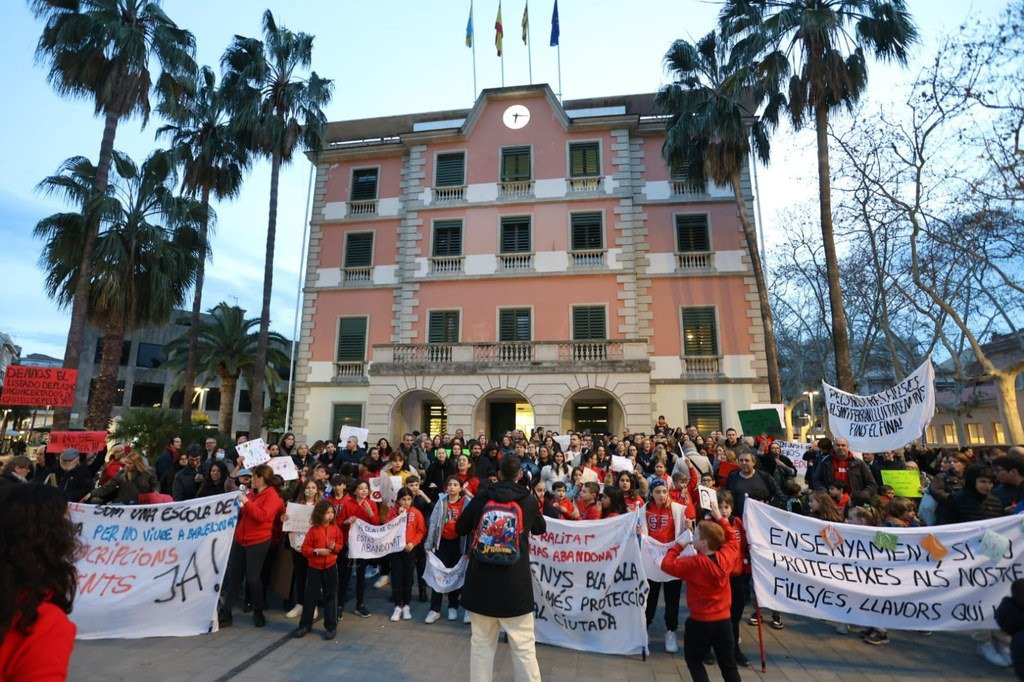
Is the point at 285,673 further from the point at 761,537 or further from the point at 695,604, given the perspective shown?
the point at 761,537

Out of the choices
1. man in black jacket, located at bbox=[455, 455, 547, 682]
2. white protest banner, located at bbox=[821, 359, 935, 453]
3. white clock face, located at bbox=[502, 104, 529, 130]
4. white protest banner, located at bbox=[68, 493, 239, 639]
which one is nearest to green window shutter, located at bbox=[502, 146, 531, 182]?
white clock face, located at bbox=[502, 104, 529, 130]

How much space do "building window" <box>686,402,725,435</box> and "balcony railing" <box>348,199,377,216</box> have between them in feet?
52.8

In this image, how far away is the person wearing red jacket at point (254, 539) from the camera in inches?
260

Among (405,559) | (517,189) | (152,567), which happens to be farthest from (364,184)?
(152,567)

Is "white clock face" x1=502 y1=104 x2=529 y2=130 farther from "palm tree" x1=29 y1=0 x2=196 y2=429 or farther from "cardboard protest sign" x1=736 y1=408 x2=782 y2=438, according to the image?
"cardboard protest sign" x1=736 y1=408 x2=782 y2=438

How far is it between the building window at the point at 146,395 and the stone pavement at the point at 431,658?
50.0 metres

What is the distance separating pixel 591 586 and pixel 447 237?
18.5 metres

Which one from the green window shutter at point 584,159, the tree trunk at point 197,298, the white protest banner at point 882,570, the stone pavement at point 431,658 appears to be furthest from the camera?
the green window shutter at point 584,159

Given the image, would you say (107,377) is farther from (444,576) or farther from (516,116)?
(516,116)

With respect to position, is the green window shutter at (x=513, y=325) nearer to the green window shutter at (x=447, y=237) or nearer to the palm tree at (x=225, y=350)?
the green window shutter at (x=447, y=237)

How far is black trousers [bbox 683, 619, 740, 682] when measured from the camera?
4.17m

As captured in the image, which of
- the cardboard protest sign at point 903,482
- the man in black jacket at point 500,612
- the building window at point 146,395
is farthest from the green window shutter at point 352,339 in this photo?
the building window at point 146,395

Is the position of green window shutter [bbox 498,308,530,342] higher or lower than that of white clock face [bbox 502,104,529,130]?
lower

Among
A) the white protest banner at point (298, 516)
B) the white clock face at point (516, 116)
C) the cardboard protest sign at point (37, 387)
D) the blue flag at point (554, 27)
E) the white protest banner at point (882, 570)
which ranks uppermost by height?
the blue flag at point (554, 27)
